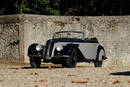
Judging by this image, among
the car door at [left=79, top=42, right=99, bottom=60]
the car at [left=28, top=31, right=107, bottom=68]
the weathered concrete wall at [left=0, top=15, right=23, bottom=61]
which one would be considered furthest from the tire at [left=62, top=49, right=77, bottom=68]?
the weathered concrete wall at [left=0, top=15, right=23, bottom=61]

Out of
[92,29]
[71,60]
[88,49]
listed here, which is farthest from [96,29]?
[71,60]

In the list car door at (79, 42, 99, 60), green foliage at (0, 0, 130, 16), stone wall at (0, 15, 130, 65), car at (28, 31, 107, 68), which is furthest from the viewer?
green foliage at (0, 0, 130, 16)

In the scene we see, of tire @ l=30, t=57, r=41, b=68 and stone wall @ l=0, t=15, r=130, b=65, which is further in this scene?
stone wall @ l=0, t=15, r=130, b=65

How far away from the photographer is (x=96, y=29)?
25.9 m

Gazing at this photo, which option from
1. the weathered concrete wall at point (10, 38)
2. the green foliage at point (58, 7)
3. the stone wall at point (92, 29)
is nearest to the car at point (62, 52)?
the stone wall at point (92, 29)

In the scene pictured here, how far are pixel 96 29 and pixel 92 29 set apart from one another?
0.20 m

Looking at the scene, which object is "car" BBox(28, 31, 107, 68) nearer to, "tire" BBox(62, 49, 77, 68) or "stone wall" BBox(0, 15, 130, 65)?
"tire" BBox(62, 49, 77, 68)

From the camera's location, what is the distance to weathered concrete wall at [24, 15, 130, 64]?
25.6 m

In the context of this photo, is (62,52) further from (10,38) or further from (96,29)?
(10,38)

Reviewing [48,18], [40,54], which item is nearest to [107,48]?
[48,18]

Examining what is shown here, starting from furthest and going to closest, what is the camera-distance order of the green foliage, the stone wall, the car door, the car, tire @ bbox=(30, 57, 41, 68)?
the green foliage < the stone wall < the car door < tire @ bbox=(30, 57, 41, 68) < the car

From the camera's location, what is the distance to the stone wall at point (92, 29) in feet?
83.7

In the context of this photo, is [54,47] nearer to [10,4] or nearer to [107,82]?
[107,82]

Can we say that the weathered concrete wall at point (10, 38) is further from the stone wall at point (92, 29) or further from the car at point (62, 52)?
the car at point (62, 52)
